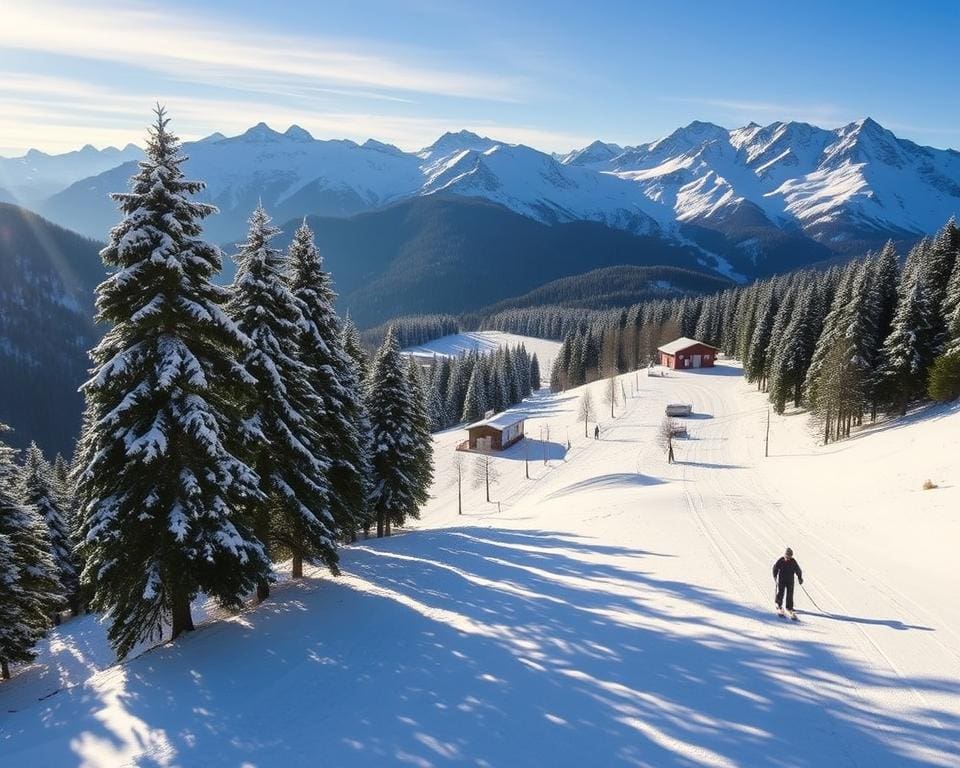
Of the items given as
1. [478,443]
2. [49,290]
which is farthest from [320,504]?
[49,290]

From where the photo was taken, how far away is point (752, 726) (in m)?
9.83

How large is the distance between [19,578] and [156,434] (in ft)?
39.6

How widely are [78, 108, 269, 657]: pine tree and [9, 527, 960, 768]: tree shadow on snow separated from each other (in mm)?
1919

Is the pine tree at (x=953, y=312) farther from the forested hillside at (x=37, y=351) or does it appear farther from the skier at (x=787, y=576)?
the forested hillside at (x=37, y=351)

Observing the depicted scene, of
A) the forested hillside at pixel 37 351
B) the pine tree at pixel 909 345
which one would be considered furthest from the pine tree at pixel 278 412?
the forested hillside at pixel 37 351

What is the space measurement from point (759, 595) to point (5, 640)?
23779 millimetres

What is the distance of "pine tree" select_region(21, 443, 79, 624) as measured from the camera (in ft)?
118

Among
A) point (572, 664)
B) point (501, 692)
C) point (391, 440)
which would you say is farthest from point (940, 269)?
point (501, 692)

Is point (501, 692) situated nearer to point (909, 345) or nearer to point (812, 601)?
point (812, 601)

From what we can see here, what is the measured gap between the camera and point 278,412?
18.9m

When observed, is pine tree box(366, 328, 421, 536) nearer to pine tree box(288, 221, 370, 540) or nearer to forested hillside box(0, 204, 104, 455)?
pine tree box(288, 221, 370, 540)

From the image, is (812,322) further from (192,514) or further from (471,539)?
(192,514)

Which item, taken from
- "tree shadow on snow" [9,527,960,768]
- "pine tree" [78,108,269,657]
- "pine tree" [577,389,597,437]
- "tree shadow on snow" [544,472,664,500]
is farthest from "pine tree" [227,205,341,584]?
"pine tree" [577,389,597,437]

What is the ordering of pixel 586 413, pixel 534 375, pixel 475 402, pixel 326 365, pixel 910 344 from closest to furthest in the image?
pixel 326 365 → pixel 910 344 → pixel 586 413 → pixel 475 402 → pixel 534 375
